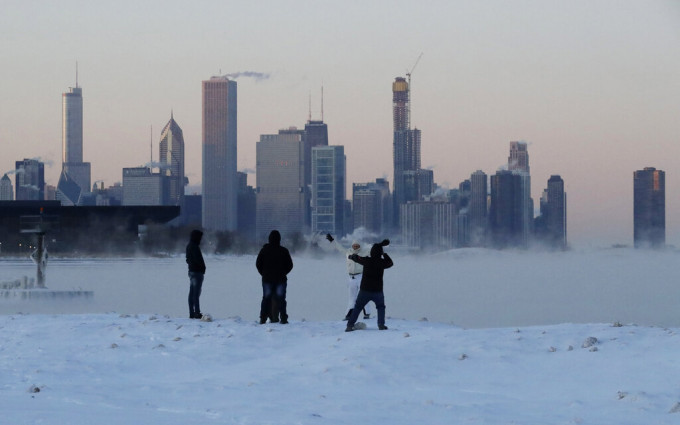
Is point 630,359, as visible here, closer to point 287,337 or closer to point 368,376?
point 368,376

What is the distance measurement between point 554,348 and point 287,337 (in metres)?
5.34

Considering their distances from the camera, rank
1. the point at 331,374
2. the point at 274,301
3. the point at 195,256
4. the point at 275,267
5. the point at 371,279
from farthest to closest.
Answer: the point at 195,256 → the point at 274,301 → the point at 275,267 → the point at 371,279 → the point at 331,374

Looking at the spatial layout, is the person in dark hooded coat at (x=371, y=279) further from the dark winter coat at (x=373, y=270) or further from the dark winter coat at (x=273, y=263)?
the dark winter coat at (x=273, y=263)

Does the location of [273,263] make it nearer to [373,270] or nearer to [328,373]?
[373,270]

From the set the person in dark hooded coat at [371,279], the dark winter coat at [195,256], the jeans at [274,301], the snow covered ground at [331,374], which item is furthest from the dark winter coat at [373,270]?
the dark winter coat at [195,256]

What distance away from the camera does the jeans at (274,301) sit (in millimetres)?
21812

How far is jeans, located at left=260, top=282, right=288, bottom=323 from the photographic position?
2181 cm

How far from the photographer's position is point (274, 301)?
2208 cm

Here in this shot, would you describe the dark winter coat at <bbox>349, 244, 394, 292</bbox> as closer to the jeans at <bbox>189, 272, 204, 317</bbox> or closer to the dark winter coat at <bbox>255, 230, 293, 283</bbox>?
the dark winter coat at <bbox>255, 230, 293, 283</bbox>

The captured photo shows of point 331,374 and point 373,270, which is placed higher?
point 373,270

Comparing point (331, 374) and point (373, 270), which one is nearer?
point (331, 374)

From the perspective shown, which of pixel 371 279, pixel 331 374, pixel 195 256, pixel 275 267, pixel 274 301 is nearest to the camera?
pixel 331 374

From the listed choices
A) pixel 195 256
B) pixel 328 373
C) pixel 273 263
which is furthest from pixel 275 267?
pixel 328 373

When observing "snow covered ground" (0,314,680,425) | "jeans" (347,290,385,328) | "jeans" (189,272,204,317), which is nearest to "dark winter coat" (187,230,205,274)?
"jeans" (189,272,204,317)
